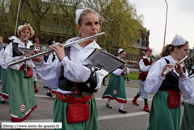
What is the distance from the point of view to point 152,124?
3080 millimetres

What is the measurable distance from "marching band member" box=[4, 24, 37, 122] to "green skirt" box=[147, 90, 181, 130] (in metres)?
2.61

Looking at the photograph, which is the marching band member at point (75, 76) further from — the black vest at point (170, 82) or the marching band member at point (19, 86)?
the marching band member at point (19, 86)

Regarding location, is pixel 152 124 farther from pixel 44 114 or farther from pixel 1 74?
pixel 1 74

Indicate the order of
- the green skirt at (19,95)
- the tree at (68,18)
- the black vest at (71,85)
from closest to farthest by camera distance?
the black vest at (71,85) < the green skirt at (19,95) < the tree at (68,18)

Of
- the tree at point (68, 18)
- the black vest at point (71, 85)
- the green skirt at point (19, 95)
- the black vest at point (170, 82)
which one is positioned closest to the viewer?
the black vest at point (71, 85)

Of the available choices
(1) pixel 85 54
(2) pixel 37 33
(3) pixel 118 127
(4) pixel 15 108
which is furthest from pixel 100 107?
(2) pixel 37 33

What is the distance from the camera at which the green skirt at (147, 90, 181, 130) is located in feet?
9.21

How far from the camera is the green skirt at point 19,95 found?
3.79 m

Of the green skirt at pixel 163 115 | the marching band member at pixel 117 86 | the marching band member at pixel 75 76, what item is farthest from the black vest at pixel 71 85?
the marching band member at pixel 117 86

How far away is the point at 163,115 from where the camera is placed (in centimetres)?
286

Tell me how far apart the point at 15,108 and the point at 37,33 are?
15576mm

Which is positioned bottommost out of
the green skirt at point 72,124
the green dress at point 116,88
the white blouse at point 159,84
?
the green dress at point 116,88

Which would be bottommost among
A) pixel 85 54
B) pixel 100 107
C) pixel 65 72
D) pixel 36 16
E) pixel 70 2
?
pixel 100 107

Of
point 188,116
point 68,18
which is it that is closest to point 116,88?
point 188,116
